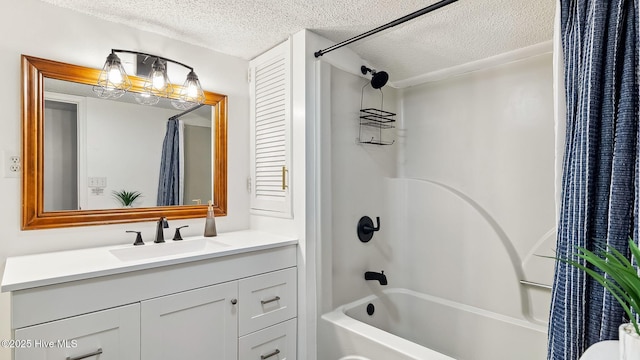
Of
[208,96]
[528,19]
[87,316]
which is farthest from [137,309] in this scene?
[528,19]

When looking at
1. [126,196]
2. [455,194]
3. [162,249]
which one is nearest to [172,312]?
[162,249]

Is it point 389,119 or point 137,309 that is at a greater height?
A: point 389,119

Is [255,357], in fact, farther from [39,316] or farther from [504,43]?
[504,43]

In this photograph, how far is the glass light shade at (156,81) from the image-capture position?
1917 mm

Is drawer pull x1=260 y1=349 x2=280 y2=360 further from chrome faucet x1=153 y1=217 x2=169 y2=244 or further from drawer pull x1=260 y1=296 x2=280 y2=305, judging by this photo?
chrome faucet x1=153 y1=217 x2=169 y2=244

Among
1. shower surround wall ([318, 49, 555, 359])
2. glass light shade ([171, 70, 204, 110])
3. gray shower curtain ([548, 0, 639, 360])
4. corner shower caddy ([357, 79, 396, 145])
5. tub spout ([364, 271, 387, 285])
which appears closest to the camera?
gray shower curtain ([548, 0, 639, 360])

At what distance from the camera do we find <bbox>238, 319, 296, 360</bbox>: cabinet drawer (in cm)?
174

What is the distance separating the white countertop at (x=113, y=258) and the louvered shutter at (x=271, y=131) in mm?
260

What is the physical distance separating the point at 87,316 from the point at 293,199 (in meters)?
1.14

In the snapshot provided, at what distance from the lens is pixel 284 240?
1.93 meters

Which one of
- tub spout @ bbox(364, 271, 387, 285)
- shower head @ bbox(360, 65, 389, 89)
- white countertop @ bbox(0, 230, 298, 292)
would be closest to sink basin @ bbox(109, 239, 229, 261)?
white countertop @ bbox(0, 230, 298, 292)

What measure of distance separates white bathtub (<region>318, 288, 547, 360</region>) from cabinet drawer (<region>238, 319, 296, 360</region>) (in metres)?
0.19

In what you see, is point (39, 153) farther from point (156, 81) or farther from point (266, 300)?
point (266, 300)

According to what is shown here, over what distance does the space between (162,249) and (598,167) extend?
201 cm
